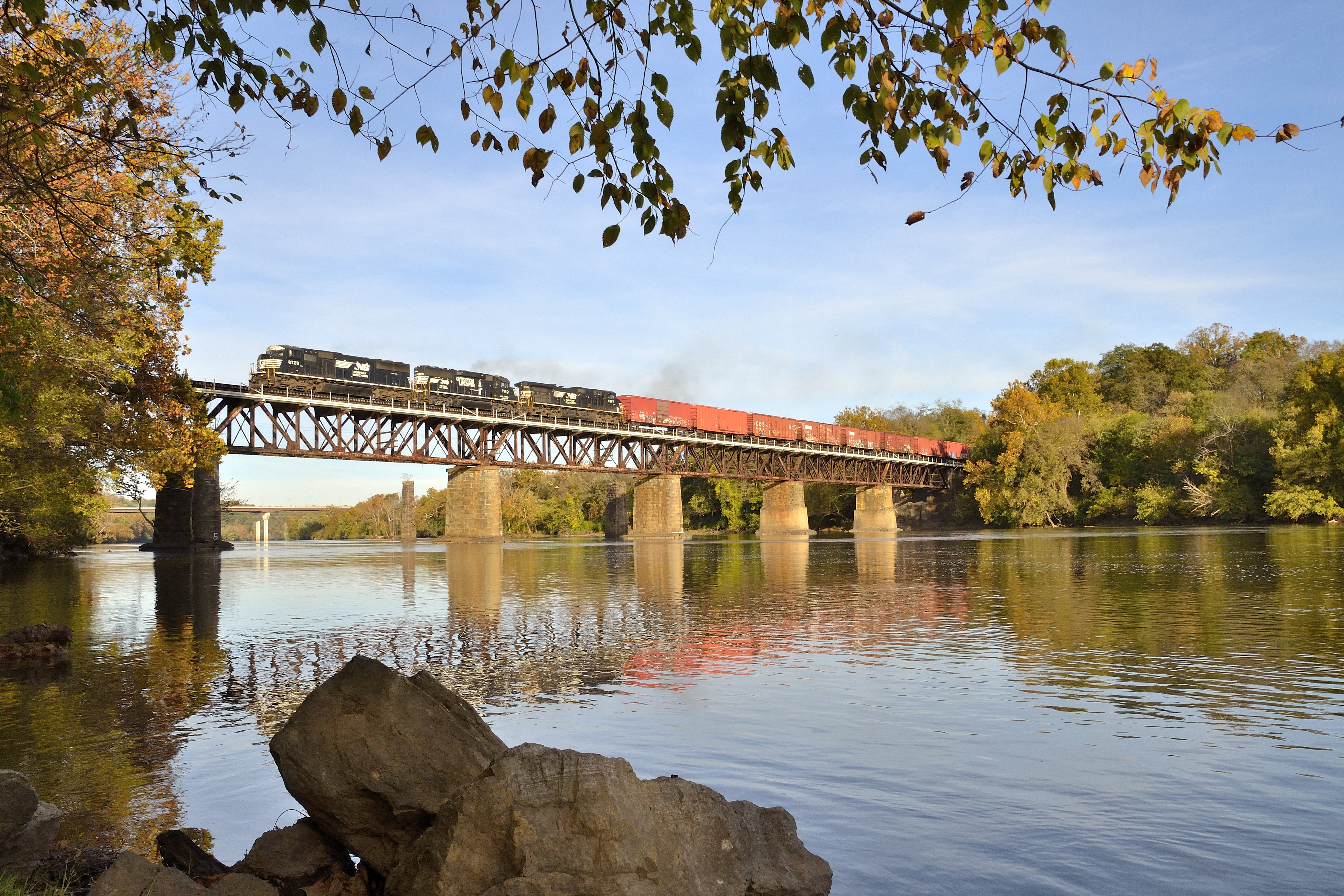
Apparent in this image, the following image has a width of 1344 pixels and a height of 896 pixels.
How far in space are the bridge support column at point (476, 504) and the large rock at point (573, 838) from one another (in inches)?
2753

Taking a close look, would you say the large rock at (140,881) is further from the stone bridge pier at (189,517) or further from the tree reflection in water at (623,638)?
the stone bridge pier at (189,517)

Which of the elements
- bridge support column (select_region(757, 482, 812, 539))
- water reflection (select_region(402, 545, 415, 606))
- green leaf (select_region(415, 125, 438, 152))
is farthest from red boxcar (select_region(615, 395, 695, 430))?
green leaf (select_region(415, 125, 438, 152))

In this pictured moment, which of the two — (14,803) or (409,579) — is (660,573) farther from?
(14,803)

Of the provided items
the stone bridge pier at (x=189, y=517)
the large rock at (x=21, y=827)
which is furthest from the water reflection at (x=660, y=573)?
the stone bridge pier at (x=189, y=517)

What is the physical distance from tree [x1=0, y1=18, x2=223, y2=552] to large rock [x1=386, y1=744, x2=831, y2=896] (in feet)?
17.5

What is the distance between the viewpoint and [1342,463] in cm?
5791

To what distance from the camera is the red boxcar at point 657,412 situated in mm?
80625

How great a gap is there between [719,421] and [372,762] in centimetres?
8233

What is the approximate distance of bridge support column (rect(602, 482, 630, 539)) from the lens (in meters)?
110

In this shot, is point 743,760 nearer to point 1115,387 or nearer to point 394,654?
point 394,654

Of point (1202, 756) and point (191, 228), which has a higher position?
point (191, 228)

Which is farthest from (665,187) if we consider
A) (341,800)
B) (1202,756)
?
(1202,756)

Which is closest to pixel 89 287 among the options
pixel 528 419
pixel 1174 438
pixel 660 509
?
pixel 528 419

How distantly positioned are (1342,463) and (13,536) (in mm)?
78590
